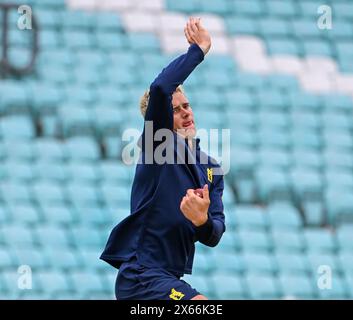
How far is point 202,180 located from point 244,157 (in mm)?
4799

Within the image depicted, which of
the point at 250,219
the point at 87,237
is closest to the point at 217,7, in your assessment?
the point at 250,219

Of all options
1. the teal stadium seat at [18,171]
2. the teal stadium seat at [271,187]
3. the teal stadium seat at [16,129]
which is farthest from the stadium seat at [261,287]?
the teal stadium seat at [16,129]

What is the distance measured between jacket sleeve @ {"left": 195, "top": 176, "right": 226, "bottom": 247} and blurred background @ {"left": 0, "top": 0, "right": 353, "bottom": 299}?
364 centimetres

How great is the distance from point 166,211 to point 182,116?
322 mm

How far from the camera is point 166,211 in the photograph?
3.86m

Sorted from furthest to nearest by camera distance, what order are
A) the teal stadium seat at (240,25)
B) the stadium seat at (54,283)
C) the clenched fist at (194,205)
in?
1. the teal stadium seat at (240,25)
2. the stadium seat at (54,283)
3. the clenched fist at (194,205)

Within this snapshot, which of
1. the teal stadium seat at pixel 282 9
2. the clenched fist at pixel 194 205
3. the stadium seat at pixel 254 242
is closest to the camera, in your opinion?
the clenched fist at pixel 194 205

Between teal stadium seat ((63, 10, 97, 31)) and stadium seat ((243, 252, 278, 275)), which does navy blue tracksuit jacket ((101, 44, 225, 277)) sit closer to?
stadium seat ((243, 252, 278, 275))

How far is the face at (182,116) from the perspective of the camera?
394 centimetres

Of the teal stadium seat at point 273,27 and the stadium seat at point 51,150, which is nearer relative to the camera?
the stadium seat at point 51,150

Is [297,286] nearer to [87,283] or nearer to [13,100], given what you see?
[87,283]

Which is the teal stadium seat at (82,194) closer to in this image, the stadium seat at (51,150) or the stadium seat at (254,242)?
the stadium seat at (51,150)

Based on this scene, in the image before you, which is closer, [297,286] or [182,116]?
[182,116]

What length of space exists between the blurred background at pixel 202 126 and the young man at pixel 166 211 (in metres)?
3.69
